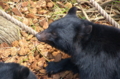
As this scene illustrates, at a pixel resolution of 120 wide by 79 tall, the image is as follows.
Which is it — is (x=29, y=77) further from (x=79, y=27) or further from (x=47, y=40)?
(x=79, y=27)

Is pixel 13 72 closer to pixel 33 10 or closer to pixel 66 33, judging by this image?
pixel 66 33

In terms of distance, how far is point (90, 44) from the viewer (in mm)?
3275

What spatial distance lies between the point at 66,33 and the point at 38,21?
5.67 ft

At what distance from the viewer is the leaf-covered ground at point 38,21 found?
4.12m

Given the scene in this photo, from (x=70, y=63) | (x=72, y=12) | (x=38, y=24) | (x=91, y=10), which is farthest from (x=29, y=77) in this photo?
(x=91, y=10)

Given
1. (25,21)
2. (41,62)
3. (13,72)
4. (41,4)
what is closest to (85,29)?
(13,72)

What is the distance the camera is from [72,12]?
3582mm

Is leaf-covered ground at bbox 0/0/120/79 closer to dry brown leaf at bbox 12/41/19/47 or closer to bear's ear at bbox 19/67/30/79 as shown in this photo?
dry brown leaf at bbox 12/41/19/47

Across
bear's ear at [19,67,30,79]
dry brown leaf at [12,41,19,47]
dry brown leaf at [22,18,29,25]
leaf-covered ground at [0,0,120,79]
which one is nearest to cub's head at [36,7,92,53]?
bear's ear at [19,67,30,79]

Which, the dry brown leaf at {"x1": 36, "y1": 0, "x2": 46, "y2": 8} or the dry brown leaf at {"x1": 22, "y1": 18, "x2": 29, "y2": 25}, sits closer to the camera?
the dry brown leaf at {"x1": 22, "y1": 18, "x2": 29, "y2": 25}

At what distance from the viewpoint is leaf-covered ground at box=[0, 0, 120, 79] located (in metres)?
4.12

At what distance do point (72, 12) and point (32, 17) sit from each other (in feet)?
5.09

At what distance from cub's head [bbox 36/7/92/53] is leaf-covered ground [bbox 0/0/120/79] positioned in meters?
0.77

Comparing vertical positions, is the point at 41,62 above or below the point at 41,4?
below
